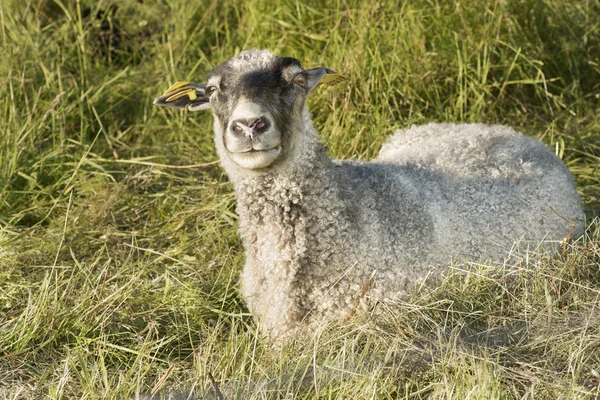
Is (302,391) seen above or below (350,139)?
above

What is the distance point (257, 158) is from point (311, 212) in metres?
0.36

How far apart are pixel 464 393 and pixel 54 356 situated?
1.67 meters

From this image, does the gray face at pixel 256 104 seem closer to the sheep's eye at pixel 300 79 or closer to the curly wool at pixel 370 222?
the sheep's eye at pixel 300 79

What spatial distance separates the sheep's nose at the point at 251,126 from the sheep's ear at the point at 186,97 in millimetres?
594

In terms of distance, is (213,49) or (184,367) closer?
(184,367)

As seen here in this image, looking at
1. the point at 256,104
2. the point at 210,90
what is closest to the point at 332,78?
the point at 210,90

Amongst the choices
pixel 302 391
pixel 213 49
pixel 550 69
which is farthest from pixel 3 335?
pixel 550 69

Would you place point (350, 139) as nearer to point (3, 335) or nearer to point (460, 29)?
point (460, 29)

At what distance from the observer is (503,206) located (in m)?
4.02

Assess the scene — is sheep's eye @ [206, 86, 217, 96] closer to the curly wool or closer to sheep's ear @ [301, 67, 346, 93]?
the curly wool

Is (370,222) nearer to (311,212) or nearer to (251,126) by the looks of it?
(311,212)

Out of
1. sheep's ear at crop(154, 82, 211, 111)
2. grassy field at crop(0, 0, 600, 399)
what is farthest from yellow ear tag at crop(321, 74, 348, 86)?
grassy field at crop(0, 0, 600, 399)

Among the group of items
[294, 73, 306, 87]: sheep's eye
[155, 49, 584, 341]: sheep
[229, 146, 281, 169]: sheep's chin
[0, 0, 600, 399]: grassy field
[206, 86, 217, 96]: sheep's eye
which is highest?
[294, 73, 306, 87]: sheep's eye

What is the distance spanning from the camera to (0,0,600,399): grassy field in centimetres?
312
